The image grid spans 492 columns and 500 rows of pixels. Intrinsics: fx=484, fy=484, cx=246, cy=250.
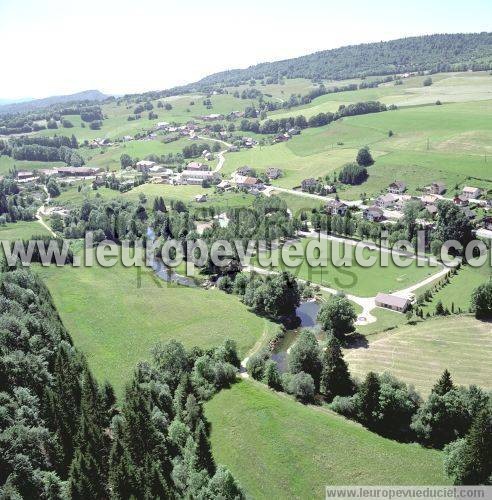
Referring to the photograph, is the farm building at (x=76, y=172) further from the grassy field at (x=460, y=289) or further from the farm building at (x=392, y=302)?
the grassy field at (x=460, y=289)

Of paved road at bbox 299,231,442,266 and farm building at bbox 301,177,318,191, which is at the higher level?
farm building at bbox 301,177,318,191

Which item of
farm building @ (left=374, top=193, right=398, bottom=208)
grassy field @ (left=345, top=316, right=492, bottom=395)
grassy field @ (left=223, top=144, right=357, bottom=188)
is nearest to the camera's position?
grassy field @ (left=345, top=316, right=492, bottom=395)

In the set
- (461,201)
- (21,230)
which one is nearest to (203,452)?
(461,201)

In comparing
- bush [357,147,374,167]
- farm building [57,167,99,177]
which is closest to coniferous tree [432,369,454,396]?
bush [357,147,374,167]

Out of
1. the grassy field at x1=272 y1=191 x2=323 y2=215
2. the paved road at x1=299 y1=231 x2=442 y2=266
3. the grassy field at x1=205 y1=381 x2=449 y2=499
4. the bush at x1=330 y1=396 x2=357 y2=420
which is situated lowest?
the grassy field at x1=205 y1=381 x2=449 y2=499

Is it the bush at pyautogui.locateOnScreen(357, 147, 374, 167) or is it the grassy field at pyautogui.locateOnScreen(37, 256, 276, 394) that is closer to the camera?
the grassy field at pyautogui.locateOnScreen(37, 256, 276, 394)

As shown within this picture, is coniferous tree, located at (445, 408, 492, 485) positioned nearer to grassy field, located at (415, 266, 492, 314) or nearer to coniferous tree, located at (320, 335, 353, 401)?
coniferous tree, located at (320, 335, 353, 401)

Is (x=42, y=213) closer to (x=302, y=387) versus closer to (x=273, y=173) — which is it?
(x=273, y=173)

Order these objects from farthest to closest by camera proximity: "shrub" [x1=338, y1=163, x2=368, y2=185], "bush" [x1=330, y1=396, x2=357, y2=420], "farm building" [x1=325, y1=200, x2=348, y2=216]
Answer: "shrub" [x1=338, y1=163, x2=368, y2=185] → "farm building" [x1=325, y1=200, x2=348, y2=216] → "bush" [x1=330, y1=396, x2=357, y2=420]
